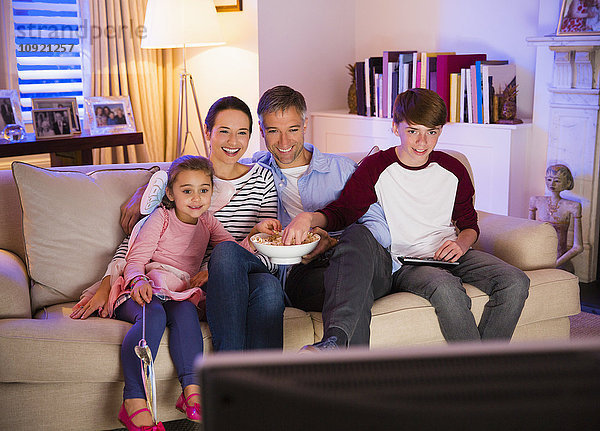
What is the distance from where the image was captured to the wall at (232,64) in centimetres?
402

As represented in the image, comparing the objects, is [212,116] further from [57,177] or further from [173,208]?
[57,177]

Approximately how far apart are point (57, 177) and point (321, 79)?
8.22 ft

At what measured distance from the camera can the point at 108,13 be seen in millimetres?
4262

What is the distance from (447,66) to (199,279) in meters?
2.17

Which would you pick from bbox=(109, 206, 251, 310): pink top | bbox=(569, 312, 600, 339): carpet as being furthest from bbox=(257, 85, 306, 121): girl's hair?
bbox=(569, 312, 600, 339): carpet

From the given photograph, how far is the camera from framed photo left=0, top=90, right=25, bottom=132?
3713mm

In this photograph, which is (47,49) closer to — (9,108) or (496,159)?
(9,108)

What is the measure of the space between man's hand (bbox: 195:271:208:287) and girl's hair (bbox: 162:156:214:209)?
0.83 ft

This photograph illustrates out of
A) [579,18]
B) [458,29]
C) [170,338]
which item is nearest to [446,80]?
[458,29]

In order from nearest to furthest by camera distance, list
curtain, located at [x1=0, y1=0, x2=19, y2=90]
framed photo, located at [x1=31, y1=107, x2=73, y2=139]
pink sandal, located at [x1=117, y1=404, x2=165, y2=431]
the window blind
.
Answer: pink sandal, located at [x1=117, y1=404, x2=165, y2=431] → framed photo, located at [x1=31, y1=107, x2=73, y2=139] → curtain, located at [x1=0, y1=0, x2=19, y2=90] → the window blind

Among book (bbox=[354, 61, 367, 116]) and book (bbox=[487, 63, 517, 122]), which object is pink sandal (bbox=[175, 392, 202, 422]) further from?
book (bbox=[354, 61, 367, 116])

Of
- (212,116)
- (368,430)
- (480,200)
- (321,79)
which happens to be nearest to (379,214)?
(212,116)

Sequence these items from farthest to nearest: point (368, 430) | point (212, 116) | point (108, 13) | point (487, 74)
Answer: point (108, 13)
point (487, 74)
point (212, 116)
point (368, 430)

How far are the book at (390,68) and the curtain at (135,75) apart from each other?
4.93ft
